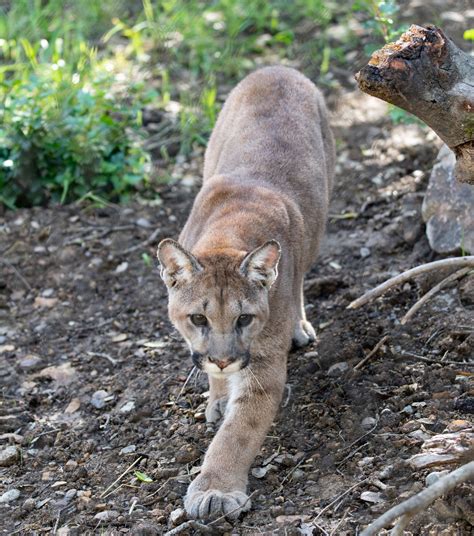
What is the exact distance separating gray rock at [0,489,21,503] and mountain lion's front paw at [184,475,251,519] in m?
0.84

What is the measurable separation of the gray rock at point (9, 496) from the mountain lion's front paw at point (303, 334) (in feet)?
6.02

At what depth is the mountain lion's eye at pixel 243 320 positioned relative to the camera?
15.6 ft

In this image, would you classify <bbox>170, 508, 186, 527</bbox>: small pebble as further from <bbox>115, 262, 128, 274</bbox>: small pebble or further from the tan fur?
<bbox>115, 262, 128, 274</bbox>: small pebble

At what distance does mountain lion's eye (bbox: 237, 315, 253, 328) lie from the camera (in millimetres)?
4770

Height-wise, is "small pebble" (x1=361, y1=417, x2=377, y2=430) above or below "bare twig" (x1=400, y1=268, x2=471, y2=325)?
below

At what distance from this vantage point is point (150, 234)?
7.26 metres

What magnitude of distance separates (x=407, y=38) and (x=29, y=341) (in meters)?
3.34

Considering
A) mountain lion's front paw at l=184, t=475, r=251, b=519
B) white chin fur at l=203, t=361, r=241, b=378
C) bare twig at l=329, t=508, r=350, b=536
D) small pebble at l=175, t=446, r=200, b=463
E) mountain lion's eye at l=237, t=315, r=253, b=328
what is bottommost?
small pebble at l=175, t=446, r=200, b=463

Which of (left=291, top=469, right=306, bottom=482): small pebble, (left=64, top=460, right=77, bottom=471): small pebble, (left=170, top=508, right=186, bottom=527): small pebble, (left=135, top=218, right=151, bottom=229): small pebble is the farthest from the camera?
(left=135, top=218, right=151, bottom=229): small pebble

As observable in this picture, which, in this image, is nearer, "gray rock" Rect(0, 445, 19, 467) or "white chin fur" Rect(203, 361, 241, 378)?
"white chin fur" Rect(203, 361, 241, 378)

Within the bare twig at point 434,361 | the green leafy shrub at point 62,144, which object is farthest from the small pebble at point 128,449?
the green leafy shrub at point 62,144

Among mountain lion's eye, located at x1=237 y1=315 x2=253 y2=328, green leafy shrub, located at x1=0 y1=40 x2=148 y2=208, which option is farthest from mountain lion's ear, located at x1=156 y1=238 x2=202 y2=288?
green leafy shrub, located at x1=0 y1=40 x2=148 y2=208

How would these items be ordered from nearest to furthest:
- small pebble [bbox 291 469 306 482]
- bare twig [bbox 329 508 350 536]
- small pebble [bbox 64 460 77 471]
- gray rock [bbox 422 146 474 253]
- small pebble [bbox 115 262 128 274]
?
bare twig [bbox 329 508 350 536]
small pebble [bbox 291 469 306 482]
small pebble [bbox 64 460 77 471]
gray rock [bbox 422 146 474 253]
small pebble [bbox 115 262 128 274]

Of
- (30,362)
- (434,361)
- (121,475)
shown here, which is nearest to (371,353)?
(434,361)
